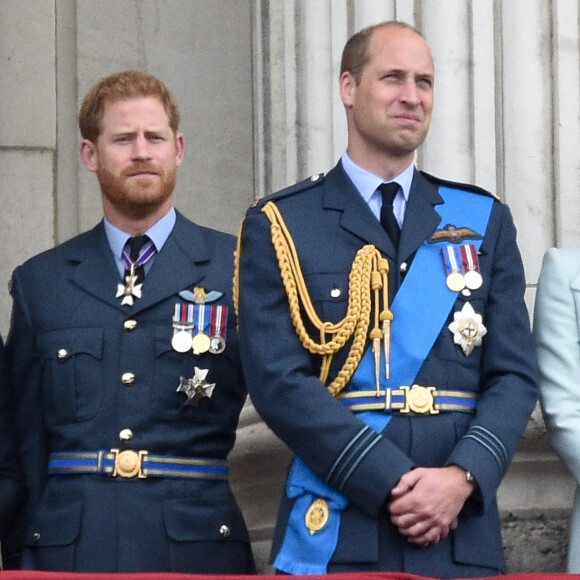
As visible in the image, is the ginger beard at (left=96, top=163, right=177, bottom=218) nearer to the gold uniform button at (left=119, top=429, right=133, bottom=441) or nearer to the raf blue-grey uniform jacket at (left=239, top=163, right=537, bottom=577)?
the raf blue-grey uniform jacket at (left=239, top=163, right=537, bottom=577)

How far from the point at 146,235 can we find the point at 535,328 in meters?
0.94

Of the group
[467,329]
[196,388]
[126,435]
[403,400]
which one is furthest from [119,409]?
[467,329]

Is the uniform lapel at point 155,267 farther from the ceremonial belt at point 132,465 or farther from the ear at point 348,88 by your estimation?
the ear at point 348,88

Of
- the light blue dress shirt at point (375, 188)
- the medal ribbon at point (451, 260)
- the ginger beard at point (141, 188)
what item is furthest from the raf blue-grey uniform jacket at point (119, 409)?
the medal ribbon at point (451, 260)

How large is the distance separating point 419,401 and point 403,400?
0.03m

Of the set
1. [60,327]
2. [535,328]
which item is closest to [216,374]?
[60,327]

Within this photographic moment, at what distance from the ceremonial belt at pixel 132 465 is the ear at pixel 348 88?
867mm

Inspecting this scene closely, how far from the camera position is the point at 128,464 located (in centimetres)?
462

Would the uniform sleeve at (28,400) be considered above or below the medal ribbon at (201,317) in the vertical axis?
below

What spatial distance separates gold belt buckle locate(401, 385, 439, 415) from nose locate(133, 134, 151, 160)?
3.04 ft

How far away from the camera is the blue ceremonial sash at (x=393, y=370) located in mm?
4223

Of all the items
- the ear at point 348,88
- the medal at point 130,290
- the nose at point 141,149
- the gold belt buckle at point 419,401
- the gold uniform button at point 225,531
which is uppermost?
the ear at point 348,88

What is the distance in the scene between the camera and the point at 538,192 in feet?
17.3

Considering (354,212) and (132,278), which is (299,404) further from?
(132,278)
